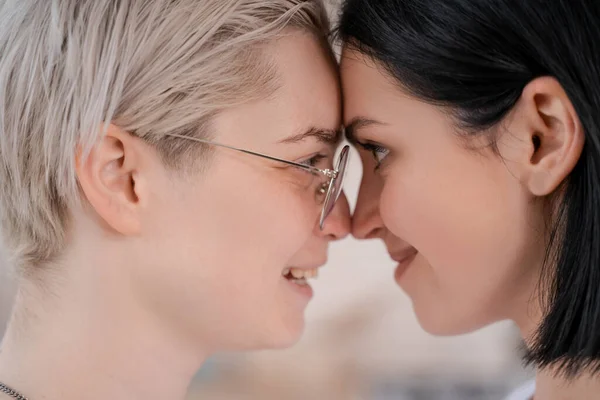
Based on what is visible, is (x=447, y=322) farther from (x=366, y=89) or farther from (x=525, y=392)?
(x=366, y=89)

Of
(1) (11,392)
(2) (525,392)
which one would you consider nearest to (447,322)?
(2) (525,392)

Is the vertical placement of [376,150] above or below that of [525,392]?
above

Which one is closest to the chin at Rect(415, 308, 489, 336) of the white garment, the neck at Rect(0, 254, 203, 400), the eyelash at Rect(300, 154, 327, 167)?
the white garment

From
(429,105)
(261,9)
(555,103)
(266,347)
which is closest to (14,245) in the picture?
(266,347)

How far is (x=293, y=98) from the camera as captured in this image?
1148mm

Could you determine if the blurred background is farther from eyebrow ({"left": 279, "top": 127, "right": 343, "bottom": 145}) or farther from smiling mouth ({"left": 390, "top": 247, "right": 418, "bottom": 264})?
eyebrow ({"left": 279, "top": 127, "right": 343, "bottom": 145})

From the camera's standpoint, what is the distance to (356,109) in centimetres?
120

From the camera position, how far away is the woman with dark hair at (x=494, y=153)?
96 cm

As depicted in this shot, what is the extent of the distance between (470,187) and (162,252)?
1.64 feet

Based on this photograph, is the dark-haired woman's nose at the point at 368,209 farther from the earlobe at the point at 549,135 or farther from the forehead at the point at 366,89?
the earlobe at the point at 549,135

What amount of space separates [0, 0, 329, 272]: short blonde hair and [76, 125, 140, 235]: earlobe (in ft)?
0.06

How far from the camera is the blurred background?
80.7 inches

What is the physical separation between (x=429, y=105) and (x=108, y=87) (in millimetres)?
488

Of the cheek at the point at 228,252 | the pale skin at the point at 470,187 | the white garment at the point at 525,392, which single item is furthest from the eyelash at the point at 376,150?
the white garment at the point at 525,392
